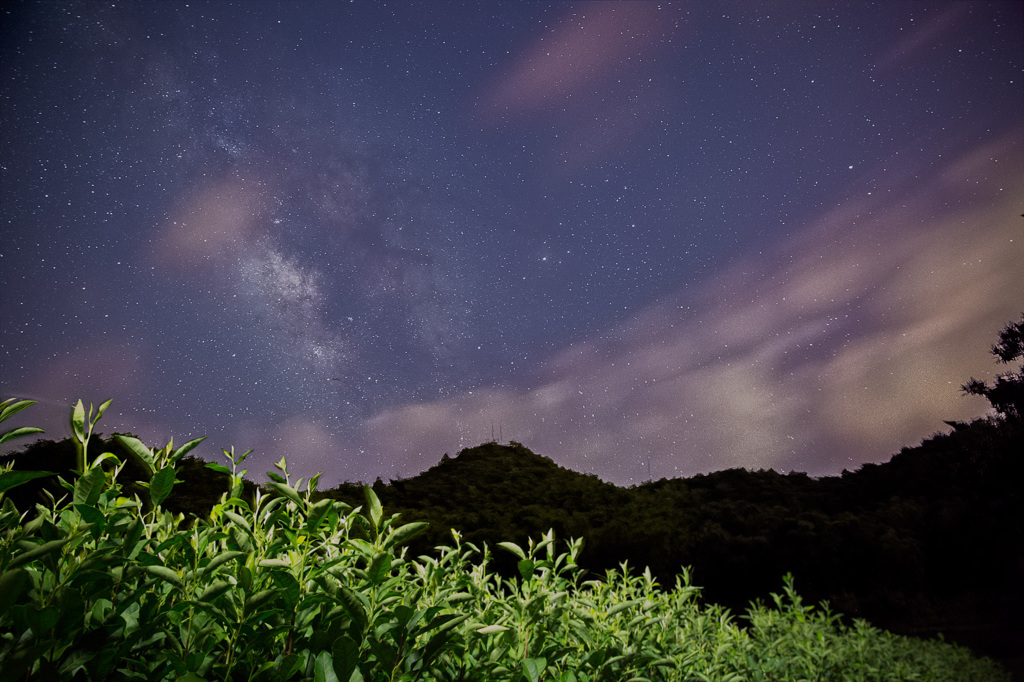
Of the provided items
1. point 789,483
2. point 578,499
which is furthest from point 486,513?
point 789,483

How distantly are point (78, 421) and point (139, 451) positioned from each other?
144mm

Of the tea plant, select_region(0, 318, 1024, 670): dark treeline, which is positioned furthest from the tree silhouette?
the tea plant

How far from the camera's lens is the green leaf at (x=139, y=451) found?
108 centimetres

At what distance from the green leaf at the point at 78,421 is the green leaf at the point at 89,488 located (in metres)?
0.10

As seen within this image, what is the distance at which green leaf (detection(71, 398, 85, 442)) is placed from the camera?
1.07 meters

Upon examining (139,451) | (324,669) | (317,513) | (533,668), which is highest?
(139,451)

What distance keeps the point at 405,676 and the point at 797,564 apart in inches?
560

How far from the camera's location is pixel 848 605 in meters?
11.4

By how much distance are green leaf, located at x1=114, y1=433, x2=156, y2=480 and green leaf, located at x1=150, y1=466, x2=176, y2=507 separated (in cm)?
5

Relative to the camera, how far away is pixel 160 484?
111 centimetres

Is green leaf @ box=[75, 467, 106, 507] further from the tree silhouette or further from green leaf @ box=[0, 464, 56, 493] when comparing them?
the tree silhouette

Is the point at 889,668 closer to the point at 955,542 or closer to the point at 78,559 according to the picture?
the point at 78,559

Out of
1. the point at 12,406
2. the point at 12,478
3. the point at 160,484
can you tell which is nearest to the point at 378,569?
the point at 160,484

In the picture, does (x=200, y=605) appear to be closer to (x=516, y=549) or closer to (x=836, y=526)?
(x=516, y=549)
